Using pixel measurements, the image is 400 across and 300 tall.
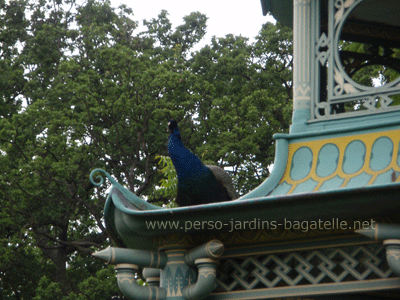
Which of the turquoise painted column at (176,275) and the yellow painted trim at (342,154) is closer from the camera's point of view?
the yellow painted trim at (342,154)

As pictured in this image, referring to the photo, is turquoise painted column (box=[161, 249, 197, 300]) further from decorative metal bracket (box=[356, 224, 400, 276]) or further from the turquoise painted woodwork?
decorative metal bracket (box=[356, 224, 400, 276])

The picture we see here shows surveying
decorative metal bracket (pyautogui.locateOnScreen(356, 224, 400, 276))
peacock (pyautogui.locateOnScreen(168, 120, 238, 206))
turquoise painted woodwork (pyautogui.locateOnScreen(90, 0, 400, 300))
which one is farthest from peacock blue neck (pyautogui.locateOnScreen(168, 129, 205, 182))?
decorative metal bracket (pyautogui.locateOnScreen(356, 224, 400, 276))

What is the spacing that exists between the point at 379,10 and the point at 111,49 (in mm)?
16037

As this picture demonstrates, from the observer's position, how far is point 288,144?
17.6ft

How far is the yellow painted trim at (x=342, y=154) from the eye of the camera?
16.0 ft

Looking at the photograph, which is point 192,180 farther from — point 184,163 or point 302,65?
point 302,65

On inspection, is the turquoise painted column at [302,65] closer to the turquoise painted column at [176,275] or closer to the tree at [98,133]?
the turquoise painted column at [176,275]

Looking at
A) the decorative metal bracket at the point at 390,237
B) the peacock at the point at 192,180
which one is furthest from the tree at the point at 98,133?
the decorative metal bracket at the point at 390,237

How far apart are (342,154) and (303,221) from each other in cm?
71

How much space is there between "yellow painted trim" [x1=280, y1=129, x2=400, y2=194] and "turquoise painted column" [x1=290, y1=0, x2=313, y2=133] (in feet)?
0.67

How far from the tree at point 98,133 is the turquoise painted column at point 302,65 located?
1429 centimetres

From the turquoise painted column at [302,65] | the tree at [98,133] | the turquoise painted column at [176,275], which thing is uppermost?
the tree at [98,133]

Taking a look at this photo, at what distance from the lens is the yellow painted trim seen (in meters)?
4.88

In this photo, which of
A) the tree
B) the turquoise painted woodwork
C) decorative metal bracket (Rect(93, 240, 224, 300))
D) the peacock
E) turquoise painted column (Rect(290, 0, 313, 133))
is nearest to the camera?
the turquoise painted woodwork
